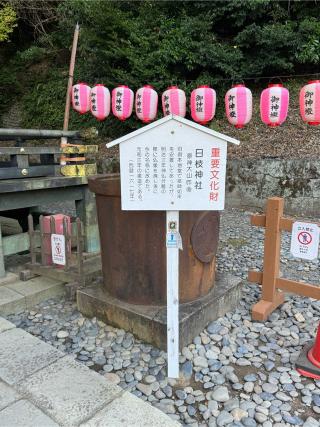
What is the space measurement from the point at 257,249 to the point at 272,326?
2277mm

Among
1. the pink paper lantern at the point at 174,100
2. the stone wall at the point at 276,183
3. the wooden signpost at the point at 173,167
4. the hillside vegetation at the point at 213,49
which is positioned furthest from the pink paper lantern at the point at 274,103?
the wooden signpost at the point at 173,167

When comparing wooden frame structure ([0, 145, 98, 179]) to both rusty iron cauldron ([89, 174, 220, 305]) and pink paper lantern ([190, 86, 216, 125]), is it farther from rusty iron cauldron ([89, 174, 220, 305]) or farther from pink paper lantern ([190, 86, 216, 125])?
pink paper lantern ([190, 86, 216, 125])

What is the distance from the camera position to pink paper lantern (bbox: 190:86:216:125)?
6273 mm

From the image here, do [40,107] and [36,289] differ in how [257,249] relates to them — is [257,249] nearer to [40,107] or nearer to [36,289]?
[36,289]

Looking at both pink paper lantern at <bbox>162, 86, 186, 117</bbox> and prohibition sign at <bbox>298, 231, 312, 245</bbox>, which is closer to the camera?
prohibition sign at <bbox>298, 231, 312, 245</bbox>

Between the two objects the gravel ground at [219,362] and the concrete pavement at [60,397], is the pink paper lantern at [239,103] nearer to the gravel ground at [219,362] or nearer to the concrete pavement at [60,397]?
the gravel ground at [219,362]

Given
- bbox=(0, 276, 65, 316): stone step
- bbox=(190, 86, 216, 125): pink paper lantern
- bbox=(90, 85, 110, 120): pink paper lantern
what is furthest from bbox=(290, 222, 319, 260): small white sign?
bbox=(90, 85, 110, 120): pink paper lantern

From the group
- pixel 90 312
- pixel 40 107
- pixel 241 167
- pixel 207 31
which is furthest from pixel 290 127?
pixel 40 107

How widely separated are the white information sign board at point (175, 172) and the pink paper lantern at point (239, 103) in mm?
4330

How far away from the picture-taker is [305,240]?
275 centimetres

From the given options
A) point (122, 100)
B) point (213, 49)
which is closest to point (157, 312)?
point (122, 100)

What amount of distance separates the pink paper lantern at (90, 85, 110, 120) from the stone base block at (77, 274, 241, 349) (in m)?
5.19

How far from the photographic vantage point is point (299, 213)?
7.47 meters

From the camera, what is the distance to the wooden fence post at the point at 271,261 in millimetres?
3023
